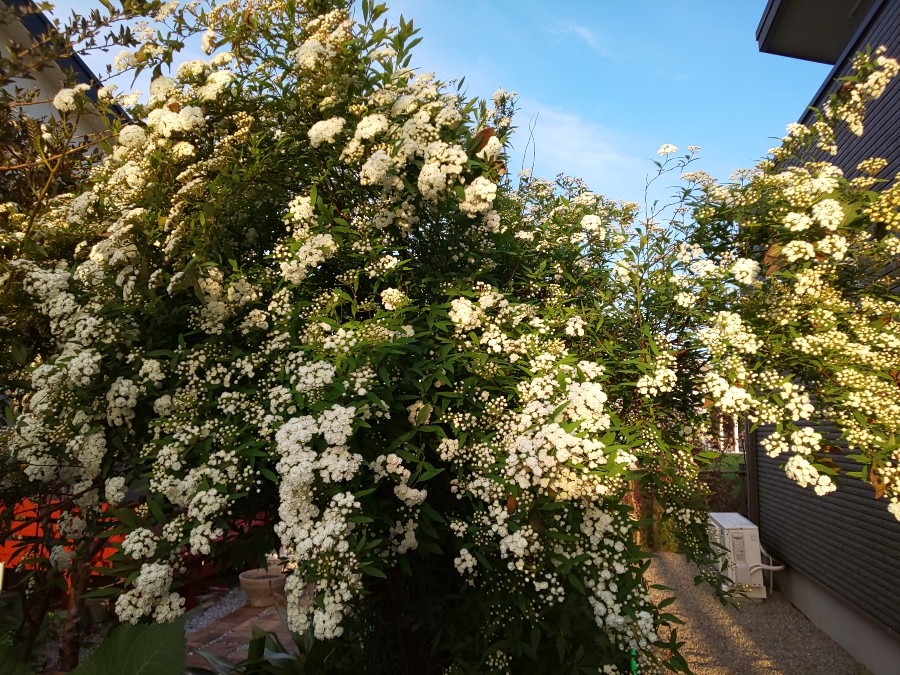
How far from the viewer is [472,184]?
2.24 meters

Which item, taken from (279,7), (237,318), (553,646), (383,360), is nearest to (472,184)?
(383,360)

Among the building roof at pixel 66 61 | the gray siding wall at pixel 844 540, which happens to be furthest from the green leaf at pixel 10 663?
the gray siding wall at pixel 844 540

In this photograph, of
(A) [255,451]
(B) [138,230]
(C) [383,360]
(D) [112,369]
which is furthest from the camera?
(D) [112,369]

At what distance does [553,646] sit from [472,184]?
2120 mm

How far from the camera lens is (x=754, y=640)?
6.36 metres

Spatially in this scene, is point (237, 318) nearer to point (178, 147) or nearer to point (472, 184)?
point (178, 147)

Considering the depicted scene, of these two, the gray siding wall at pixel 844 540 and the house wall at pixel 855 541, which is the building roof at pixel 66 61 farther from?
A: the gray siding wall at pixel 844 540

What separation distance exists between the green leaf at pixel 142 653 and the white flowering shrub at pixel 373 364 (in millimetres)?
1048

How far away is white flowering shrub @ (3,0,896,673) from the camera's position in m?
2.04

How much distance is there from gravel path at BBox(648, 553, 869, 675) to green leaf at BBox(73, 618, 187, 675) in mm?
5231

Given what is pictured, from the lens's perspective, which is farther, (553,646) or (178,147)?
(553,646)

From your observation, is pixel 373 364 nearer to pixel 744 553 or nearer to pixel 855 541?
pixel 855 541

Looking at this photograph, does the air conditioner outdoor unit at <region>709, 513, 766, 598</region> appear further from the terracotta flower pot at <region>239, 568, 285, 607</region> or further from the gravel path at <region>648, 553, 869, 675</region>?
the terracotta flower pot at <region>239, 568, 285, 607</region>

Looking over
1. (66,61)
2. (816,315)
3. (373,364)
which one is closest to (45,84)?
(66,61)
